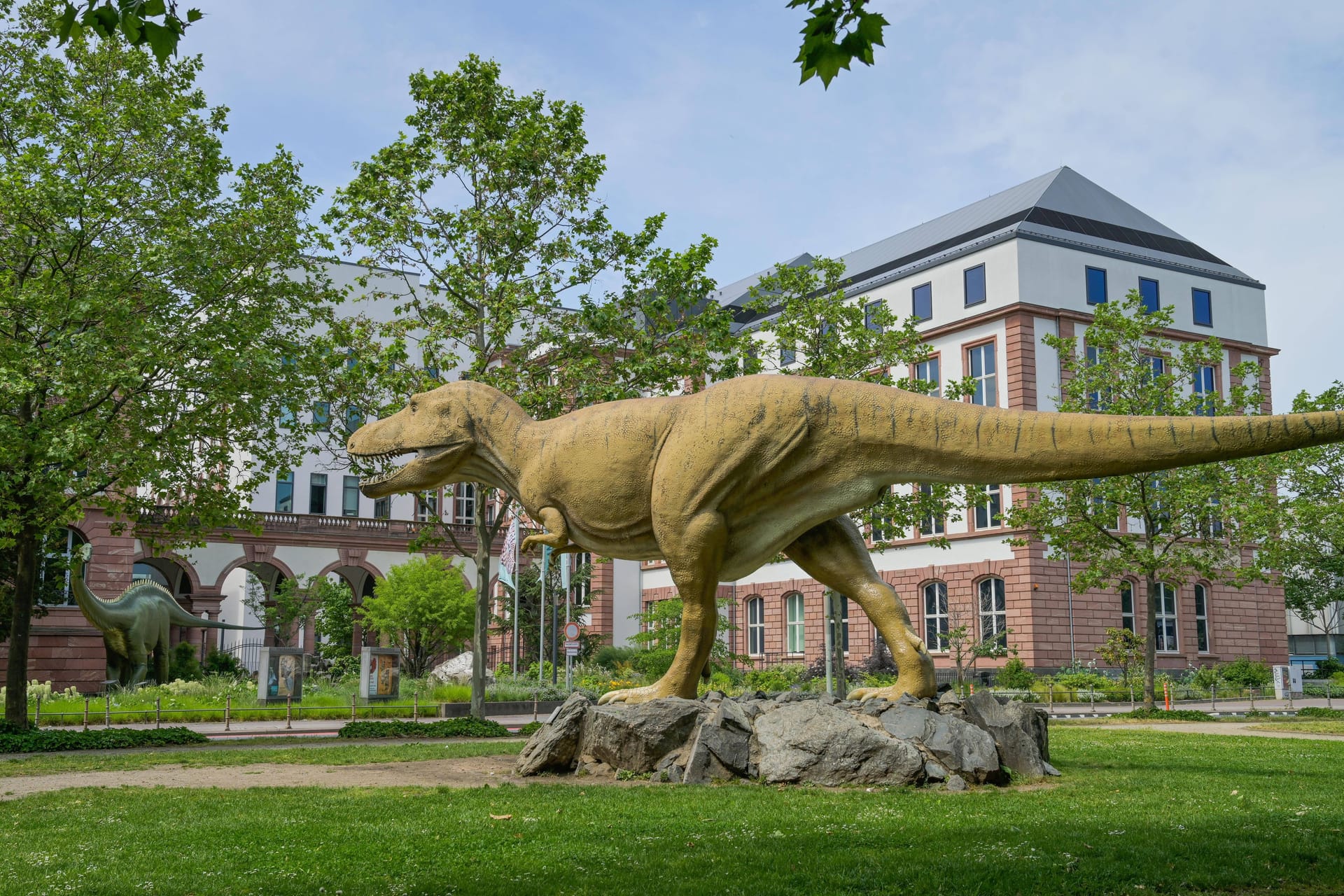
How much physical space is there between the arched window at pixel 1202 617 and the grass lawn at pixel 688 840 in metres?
31.9

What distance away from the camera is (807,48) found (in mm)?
5844

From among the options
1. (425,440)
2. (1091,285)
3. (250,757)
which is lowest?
(250,757)

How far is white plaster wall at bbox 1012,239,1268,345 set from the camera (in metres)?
37.8

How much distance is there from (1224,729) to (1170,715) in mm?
4022

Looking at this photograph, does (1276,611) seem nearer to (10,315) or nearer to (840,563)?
(840,563)

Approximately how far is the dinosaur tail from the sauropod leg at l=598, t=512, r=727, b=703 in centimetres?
176

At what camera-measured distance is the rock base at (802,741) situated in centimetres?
967

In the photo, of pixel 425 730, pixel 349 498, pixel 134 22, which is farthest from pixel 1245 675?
pixel 134 22

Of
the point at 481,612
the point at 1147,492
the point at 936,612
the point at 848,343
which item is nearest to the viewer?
the point at 481,612

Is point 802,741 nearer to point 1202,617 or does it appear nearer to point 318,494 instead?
point 1202,617

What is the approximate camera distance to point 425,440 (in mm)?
11164

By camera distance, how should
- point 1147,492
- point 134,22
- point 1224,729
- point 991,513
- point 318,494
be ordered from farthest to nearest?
1. point 318,494
2. point 991,513
3. point 1147,492
4. point 1224,729
5. point 134,22

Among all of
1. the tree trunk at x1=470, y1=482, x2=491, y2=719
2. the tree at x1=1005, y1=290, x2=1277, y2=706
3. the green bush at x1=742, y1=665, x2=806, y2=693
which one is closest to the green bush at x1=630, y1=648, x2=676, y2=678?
the green bush at x1=742, y1=665, x2=806, y2=693

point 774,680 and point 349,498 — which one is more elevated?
point 349,498
